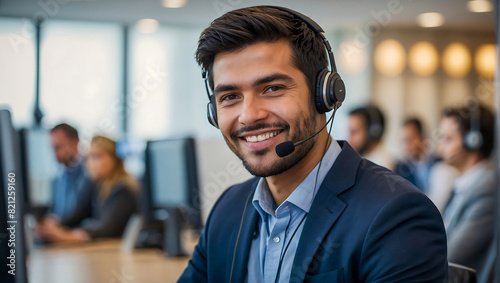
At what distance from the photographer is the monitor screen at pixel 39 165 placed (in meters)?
2.67

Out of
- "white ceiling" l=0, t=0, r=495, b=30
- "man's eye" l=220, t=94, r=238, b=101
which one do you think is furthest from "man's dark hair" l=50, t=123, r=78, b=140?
"man's eye" l=220, t=94, r=238, b=101

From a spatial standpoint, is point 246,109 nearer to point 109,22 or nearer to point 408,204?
point 408,204

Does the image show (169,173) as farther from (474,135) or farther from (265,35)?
(265,35)

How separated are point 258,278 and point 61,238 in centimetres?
205

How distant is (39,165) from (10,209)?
8.13 feet

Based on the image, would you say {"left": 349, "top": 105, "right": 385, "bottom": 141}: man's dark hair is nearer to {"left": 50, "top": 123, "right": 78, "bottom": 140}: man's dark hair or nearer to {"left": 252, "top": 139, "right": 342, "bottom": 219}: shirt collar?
{"left": 50, "top": 123, "right": 78, "bottom": 140}: man's dark hair

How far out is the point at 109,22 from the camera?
17.5 ft

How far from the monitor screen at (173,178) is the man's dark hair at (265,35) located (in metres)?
1.23

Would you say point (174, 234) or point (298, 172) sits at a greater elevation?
point (298, 172)

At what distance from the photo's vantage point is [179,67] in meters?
5.82

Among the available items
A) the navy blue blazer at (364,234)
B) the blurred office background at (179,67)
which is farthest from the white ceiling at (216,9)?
the navy blue blazer at (364,234)

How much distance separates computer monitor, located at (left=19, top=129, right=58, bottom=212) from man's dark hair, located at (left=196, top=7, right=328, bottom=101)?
1.81m

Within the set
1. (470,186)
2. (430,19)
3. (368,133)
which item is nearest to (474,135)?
(470,186)

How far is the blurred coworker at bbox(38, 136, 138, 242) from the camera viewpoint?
2857mm
